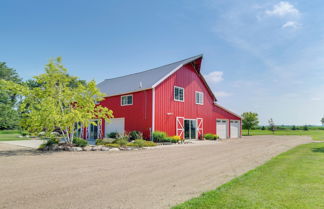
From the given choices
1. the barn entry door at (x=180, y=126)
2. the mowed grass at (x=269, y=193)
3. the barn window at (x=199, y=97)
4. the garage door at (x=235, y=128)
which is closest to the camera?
the mowed grass at (x=269, y=193)

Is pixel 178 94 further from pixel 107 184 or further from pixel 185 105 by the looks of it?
pixel 107 184

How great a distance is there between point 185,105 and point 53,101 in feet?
38.0

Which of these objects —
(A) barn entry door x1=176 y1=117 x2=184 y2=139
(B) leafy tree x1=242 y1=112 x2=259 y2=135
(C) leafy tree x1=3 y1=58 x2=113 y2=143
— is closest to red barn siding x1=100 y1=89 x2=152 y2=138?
(A) barn entry door x1=176 y1=117 x2=184 y2=139

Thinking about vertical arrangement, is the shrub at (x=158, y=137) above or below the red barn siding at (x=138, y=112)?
below

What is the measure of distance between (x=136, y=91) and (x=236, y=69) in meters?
9.80

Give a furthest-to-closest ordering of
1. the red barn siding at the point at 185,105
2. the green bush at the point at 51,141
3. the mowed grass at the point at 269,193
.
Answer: the red barn siding at the point at 185,105 → the green bush at the point at 51,141 → the mowed grass at the point at 269,193

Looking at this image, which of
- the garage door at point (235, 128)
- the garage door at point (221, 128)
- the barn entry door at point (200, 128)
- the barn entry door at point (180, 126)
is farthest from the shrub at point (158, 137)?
the garage door at point (235, 128)

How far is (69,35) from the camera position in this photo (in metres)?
16.2

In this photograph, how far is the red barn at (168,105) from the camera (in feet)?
55.5

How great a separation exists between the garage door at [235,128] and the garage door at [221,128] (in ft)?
4.75

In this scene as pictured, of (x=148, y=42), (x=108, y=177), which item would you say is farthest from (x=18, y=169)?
(x=148, y=42)

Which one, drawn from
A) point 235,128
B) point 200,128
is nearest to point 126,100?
point 200,128

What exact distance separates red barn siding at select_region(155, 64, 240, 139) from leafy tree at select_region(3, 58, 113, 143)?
5801mm

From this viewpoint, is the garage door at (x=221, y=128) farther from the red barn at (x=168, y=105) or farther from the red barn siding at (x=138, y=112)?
the red barn siding at (x=138, y=112)
